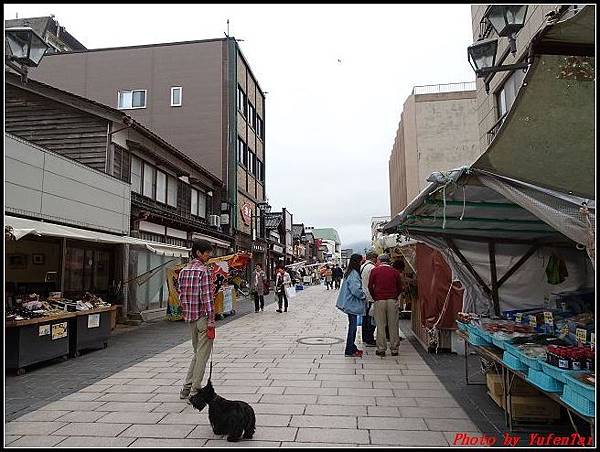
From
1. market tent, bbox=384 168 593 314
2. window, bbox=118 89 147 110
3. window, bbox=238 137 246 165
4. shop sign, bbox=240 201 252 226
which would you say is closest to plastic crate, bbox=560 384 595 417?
market tent, bbox=384 168 593 314

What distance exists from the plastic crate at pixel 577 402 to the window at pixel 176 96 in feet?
82.4

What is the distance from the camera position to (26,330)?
7875 mm

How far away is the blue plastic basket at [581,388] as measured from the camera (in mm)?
3235

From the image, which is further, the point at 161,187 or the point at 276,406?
the point at 161,187

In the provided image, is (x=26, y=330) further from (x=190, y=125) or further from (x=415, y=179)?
(x=415, y=179)

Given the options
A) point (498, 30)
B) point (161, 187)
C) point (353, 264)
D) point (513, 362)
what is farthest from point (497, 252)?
point (161, 187)

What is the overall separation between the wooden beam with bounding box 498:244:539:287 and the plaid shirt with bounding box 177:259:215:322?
4523 mm

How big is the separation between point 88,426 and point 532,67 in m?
5.39

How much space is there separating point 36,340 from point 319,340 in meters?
5.84

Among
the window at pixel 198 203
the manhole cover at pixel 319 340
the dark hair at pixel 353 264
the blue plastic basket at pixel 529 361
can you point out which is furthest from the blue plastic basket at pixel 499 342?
the window at pixel 198 203

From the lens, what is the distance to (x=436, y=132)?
30.0 m

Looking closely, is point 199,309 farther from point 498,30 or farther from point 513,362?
point 498,30

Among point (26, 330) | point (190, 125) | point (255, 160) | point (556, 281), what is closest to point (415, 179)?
point (255, 160)

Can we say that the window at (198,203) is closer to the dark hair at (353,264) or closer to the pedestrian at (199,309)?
the dark hair at (353,264)
